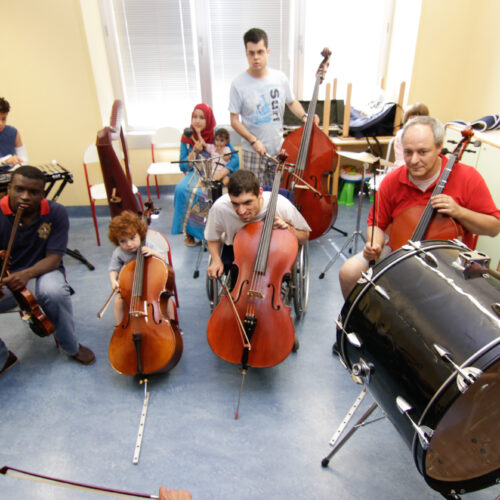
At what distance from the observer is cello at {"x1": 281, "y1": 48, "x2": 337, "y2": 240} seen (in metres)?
2.55

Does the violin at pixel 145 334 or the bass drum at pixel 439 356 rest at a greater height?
the bass drum at pixel 439 356

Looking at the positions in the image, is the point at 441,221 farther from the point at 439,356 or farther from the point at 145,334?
the point at 145,334

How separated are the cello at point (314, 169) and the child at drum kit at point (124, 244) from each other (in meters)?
1.04

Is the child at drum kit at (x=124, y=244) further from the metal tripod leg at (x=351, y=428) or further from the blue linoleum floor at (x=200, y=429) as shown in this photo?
the metal tripod leg at (x=351, y=428)

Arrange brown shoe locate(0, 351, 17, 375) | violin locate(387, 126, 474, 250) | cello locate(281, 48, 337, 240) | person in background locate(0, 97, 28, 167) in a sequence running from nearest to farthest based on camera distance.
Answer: violin locate(387, 126, 474, 250), brown shoe locate(0, 351, 17, 375), cello locate(281, 48, 337, 240), person in background locate(0, 97, 28, 167)

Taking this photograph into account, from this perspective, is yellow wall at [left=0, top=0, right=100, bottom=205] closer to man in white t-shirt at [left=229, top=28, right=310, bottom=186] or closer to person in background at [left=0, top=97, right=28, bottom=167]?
person in background at [left=0, top=97, right=28, bottom=167]

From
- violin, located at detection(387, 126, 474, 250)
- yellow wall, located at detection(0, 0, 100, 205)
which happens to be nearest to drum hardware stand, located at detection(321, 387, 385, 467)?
violin, located at detection(387, 126, 474, 250)

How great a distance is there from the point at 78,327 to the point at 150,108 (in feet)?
8.55

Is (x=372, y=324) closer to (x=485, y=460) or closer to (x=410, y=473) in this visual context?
(x=485, y=460)

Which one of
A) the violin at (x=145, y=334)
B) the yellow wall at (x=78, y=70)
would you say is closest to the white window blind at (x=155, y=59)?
the yellow wall at (x=78, y=70)

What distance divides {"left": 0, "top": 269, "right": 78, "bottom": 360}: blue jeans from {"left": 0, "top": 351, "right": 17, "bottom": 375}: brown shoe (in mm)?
30

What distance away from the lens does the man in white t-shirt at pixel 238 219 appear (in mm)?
1909

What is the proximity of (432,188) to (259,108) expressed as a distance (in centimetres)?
157

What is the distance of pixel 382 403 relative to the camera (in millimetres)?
1259
